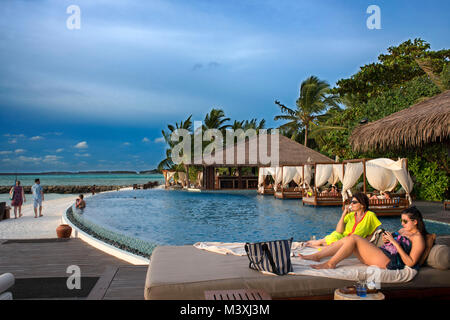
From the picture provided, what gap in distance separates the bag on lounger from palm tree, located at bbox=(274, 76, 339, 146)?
24108 mm

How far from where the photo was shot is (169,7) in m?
8.34

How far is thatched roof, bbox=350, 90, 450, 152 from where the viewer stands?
6598mm

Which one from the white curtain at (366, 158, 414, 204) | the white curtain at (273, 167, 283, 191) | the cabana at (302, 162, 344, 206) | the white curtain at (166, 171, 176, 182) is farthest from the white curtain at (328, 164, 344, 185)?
the white curtain at (166, 171, 176, 182)

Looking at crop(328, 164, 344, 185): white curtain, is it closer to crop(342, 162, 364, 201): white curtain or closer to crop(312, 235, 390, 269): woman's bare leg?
crop(342, 162, 364, 201): white curtain

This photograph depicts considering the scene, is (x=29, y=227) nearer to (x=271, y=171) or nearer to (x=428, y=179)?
(x=271, y=171)

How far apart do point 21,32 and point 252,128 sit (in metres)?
24.8

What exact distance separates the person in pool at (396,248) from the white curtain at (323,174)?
1131cm

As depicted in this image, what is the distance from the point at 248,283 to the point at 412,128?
5.90 metres

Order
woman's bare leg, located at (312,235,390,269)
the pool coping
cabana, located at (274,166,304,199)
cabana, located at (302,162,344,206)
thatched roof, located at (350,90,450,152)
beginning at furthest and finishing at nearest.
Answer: cabana, located at (274,166,304,199) < cabana, located at (302,162,344,206) < thatched roof, located at (350,90,450,152) < the pool coping < woman's bare leg, located at (312,235,390,269)

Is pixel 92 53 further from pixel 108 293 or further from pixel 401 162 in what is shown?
pixel 401 162

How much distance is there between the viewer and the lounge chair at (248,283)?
9.04 feet

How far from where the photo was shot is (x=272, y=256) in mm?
2996

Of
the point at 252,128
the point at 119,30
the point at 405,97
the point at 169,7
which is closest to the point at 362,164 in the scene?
the point at 405,97

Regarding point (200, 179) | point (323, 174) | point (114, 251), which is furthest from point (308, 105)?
point (114, 251)
